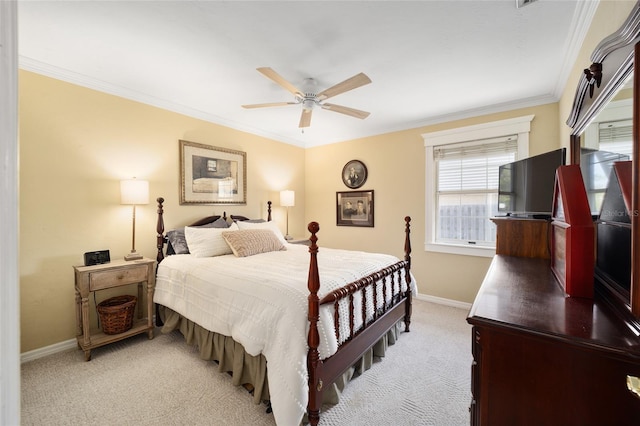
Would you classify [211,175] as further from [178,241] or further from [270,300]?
[270,300]

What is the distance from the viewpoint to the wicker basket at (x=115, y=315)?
2.54m

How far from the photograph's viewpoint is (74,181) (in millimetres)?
2623

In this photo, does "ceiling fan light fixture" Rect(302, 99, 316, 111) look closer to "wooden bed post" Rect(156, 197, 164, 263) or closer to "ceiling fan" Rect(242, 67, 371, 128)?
"ceiling fan" Rect(242, 67, 371, 128)

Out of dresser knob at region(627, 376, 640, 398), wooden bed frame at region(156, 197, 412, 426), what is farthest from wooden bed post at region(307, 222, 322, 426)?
dresser knob at region(627, 376, 640, 398)

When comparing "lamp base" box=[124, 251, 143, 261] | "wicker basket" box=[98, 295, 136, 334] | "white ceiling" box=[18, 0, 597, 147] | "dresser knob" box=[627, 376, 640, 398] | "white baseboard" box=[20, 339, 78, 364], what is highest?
"white ceiling" box=[18, 0, 597, 147]

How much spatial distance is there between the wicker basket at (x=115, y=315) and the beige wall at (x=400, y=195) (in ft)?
10.1

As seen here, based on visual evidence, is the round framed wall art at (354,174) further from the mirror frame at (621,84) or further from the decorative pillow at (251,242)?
the mirror frame at (621,84)

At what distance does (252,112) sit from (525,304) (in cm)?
351

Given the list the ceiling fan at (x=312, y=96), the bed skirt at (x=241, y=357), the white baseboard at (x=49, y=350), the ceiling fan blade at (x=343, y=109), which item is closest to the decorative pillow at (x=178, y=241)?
the bed skirt at (x=241, y=357)

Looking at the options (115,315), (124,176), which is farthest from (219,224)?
(115,315)

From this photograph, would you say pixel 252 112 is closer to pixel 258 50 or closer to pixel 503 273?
pixel 258 50

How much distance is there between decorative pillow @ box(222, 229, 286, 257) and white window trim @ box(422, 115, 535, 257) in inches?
83.1

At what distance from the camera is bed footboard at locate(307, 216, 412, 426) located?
5.42 ft

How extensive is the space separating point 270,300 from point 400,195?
2.89 m
